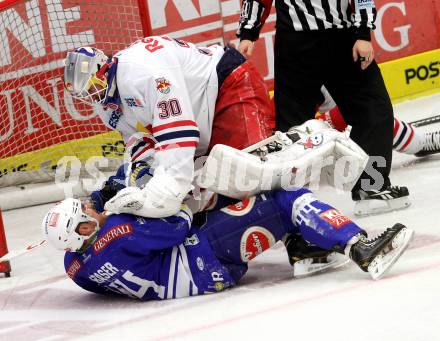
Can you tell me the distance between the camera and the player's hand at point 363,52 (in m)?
3.53

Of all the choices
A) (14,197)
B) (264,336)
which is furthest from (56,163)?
(264,336)

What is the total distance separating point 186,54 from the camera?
3180 millimetres

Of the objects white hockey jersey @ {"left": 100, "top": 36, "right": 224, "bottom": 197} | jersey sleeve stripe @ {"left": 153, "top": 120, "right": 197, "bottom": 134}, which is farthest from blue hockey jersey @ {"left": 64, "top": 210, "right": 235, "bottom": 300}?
jersey sleeve stripe @ {"left": 153, "top": 120, "right": 197, "bottom": 134}

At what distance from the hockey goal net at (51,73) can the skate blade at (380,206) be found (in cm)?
142

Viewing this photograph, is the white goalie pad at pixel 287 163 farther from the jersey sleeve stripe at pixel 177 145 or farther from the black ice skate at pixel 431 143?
the black ice skate at pixel 431 143

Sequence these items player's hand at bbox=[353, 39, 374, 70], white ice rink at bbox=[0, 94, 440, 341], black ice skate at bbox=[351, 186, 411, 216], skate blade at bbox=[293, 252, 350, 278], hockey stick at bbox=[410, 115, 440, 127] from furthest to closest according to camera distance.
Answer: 1. hockey stick at bbox=[410, 115, 440, 127]
2. black ice skate at bbox=[351, 186, 411, 216]
3. player's hand at bbox=[353, 39, 374, 70]
4. skate blade at bbox=[293, 252, 350, 278]
5. white ice rink at bbox=[0, 94, 440, 341]

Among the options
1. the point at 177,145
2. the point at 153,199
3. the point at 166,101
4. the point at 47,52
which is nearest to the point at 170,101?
the point at 166,101

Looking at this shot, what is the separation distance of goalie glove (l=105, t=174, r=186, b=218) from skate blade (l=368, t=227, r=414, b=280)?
0.58 metres

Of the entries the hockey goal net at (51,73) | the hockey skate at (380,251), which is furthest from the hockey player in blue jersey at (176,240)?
the hockey goal net at (51,73)

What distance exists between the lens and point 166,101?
290 centimetres

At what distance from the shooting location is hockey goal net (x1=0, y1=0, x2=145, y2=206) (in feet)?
14.7

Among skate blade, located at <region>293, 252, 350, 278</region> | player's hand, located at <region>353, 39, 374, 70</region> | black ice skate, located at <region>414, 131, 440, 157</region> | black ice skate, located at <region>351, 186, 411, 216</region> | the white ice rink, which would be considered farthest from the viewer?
black ice skate, located at <region>414, 131, 440, 157</region>

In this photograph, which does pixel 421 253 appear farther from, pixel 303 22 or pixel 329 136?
pixel 303 22

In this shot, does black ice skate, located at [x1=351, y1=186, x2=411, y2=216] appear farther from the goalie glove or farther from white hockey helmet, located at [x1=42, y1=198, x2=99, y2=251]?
white hockey helmet, located at [x1=42, y1=198, x2=99, y2=251]
